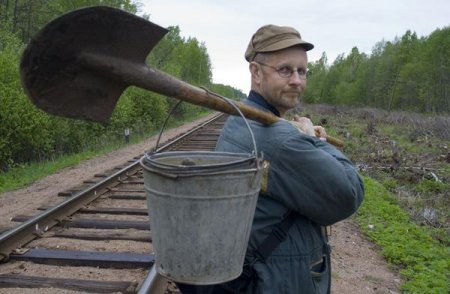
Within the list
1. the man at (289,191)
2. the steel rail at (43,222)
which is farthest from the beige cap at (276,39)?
the steel rail at (43,222)

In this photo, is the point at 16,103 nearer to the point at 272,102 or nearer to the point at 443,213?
the point at 443,213

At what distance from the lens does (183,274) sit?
1700mm

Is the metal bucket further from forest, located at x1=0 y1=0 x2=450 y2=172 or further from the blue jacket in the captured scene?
forest, located at x1=0 y1=0 x2=450 y2=172

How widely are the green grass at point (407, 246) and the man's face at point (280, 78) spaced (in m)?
3.23

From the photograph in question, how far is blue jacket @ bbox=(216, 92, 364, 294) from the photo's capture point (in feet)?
6.19

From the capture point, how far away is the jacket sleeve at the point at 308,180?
1.88 m

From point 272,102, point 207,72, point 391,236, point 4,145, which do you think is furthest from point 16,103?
point 207,72

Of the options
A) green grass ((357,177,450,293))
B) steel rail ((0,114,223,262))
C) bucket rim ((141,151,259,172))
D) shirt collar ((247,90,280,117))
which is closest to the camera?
bucket rim ((141,151,259,172))

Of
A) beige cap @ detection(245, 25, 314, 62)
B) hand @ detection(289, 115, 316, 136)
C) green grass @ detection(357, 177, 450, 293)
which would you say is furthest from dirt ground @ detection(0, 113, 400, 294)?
beige cap @ detection(245, 25, 314, 62)

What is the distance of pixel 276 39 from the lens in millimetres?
2082

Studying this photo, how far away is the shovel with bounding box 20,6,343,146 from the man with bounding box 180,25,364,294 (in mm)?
356

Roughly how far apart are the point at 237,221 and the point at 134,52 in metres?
0.69

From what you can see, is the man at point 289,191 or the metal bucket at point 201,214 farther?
the man at point 289,191

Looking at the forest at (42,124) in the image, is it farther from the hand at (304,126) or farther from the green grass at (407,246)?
the green grass at (407,246)
